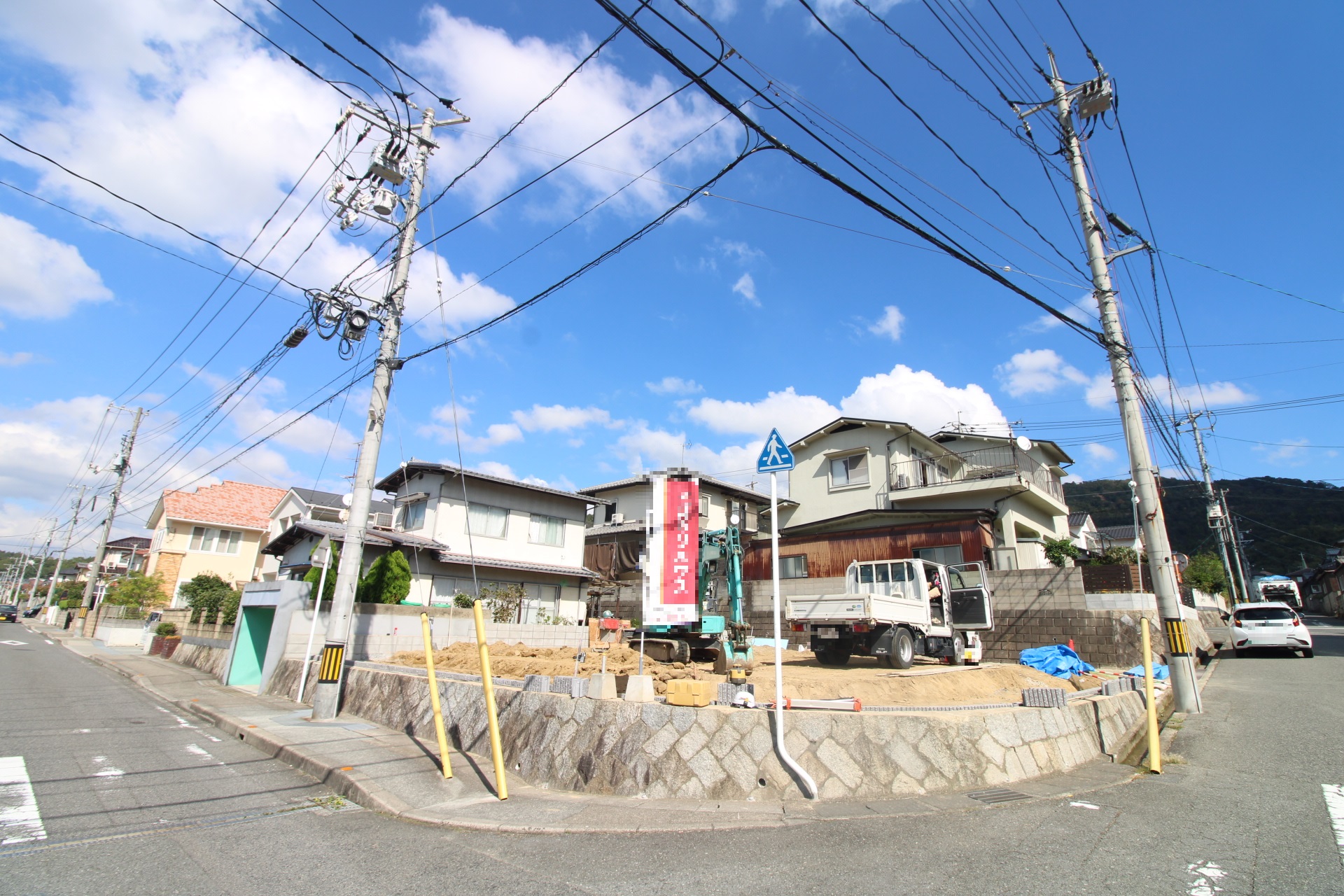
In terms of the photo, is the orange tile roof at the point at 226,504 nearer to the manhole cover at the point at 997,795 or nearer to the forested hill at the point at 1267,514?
the manhole cover at the point at 997,795

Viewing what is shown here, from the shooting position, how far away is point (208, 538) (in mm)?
37469

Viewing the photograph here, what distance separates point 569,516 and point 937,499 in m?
15.2

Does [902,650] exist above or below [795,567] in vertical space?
below

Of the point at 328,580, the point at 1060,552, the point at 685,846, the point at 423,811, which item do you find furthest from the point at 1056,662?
the point at 328,580

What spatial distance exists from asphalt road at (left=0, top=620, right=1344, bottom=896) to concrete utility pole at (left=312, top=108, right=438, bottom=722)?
279 cm

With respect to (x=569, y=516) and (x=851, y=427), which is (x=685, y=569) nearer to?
(x=569, y=516)

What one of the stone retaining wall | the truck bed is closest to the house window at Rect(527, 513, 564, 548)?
the truck bed

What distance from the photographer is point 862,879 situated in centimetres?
398

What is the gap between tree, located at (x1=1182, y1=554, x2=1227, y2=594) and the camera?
31.4 metres

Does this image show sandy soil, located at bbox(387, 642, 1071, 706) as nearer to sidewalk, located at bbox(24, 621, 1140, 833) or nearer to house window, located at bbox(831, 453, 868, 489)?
sidewalk, located at bbox(24, 621, 1140, 833)

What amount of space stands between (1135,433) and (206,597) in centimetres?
3062

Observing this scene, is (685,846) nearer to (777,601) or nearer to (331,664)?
(777,601)

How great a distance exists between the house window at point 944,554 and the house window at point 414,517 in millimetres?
17762

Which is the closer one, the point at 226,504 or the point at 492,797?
the point at 492,797
